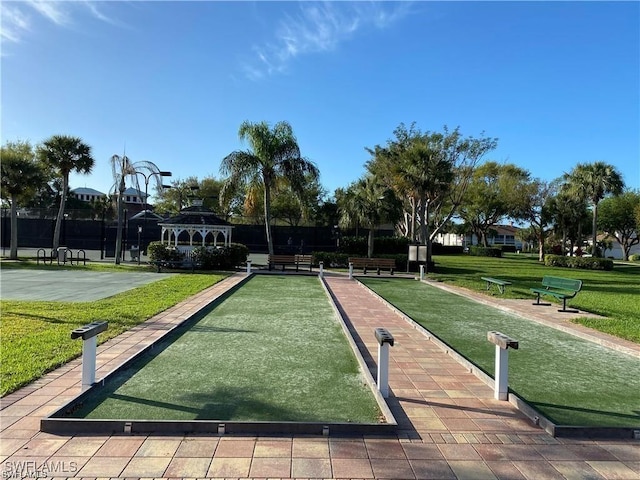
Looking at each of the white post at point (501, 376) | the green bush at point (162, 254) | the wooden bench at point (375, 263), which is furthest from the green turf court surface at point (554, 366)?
the green bush at point (162, 254)

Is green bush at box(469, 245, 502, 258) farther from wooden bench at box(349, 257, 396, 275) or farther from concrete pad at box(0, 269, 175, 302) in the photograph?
concrete pad at box(0, 269, 175, 302)

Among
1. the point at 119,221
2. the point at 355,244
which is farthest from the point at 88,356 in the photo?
the point at 355,244

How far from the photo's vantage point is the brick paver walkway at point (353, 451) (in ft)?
9.97

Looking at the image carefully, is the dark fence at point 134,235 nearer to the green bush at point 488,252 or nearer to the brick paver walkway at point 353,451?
the green bush at point 488,252

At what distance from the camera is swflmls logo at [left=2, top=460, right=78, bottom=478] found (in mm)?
2938

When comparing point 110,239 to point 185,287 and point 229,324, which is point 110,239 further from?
point 229,324

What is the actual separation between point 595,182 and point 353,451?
133 ft

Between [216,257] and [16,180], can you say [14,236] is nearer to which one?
[16,180]

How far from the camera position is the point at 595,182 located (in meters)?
36.2

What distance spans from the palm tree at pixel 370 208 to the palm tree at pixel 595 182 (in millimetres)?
19825

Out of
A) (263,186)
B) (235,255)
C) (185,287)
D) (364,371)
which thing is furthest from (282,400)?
(263,186)

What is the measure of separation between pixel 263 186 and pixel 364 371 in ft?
63.9

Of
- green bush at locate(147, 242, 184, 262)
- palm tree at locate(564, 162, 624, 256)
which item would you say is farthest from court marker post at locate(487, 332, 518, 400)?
palm tree at locate(564, 162, 624, 256)

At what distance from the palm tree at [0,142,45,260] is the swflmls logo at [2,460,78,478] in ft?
77.0
